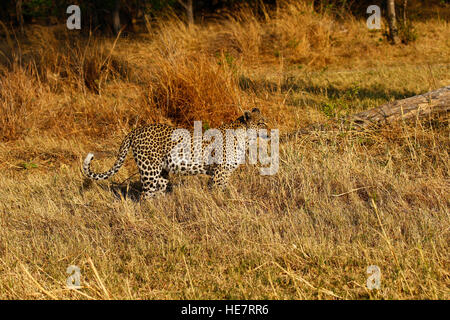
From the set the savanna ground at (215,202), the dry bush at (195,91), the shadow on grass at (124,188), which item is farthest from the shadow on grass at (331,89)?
the shadow on grass at (124,188)

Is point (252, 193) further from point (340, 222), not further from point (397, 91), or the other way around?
point (397, 91)

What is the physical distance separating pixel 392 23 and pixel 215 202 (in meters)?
10.3

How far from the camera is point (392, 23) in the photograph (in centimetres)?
1398

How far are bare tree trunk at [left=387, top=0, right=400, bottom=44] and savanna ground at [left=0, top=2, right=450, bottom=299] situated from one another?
270 cm

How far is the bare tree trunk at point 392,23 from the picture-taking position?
1370cm

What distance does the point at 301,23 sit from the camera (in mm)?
13906

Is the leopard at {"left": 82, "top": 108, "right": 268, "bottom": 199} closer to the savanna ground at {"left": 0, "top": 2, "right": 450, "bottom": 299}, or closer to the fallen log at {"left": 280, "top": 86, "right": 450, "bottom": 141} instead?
the savanna ground at {"left": 0, "top": 2, "right": 450, "bottom": 299}

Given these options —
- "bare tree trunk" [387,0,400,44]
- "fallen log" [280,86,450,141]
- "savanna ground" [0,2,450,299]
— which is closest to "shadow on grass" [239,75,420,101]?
"savanna ground" [0,2,450,299]

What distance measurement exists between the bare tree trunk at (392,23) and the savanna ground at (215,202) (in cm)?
270

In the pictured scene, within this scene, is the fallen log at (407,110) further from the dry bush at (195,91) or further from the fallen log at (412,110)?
the dry bush at (195,91)

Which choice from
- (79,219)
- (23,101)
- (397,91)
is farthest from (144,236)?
(397,91)

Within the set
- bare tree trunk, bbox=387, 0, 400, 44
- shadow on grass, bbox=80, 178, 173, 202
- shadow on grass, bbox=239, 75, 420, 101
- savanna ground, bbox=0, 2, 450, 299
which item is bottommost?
shadow on grass, bbox=80, 178, 173, 202

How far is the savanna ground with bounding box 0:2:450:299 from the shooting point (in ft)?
13.8
